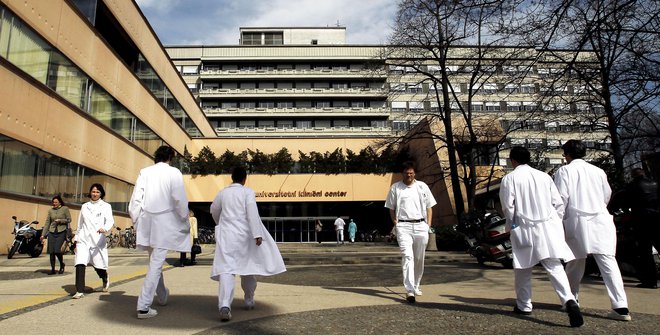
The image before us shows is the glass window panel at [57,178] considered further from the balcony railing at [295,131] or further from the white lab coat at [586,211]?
the balcony railing at [295,131]

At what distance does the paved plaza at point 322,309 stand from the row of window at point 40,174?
23.8 ft

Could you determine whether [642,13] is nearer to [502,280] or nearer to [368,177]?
[502,280]

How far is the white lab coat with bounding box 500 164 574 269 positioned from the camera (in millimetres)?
4559

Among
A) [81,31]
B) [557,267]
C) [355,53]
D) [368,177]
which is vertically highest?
[355,53]

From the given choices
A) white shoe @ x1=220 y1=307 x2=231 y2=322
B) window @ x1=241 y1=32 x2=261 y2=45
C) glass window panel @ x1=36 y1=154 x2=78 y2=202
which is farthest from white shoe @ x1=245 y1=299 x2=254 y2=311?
window @ x1=241 y1=32 x2=261 y2=45

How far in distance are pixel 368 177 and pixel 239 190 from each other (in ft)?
97.1

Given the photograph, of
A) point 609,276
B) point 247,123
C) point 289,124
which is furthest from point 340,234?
point 247,123

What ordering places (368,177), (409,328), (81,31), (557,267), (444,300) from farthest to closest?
(368,177) → (81,31) → (444,300) → (557,267) → (409,328)

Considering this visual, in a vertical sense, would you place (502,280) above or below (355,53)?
below

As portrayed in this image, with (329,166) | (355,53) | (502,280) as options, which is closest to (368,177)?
(329,166)

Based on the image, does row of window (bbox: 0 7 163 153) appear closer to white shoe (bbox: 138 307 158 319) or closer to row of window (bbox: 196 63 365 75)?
white shoe (bbox: 138 307 158 319)

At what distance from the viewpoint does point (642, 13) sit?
7.60m

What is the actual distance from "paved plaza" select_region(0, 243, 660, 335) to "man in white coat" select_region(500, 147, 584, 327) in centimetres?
38

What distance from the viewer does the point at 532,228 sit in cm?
469
